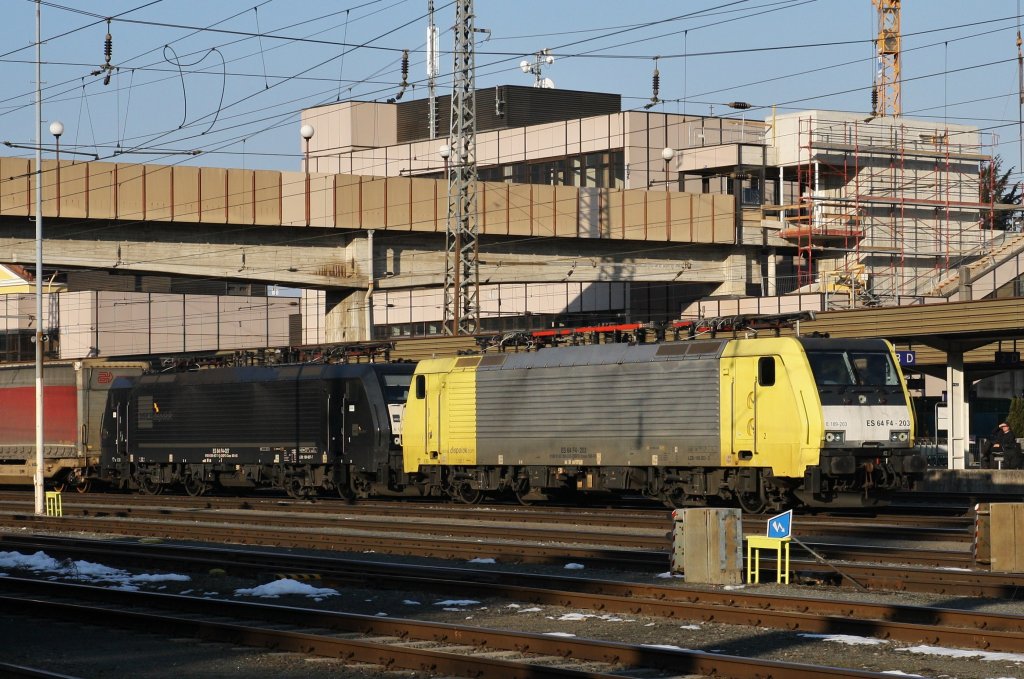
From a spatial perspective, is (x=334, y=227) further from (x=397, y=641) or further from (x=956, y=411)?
(x=397, y=641)

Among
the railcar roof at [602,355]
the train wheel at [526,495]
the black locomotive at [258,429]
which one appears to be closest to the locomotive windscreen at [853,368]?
the railcar roof at [602,355]

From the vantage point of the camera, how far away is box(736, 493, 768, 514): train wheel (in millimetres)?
26578

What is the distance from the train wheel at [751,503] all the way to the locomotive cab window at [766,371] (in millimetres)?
2230

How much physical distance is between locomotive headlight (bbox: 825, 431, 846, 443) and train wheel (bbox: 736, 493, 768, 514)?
6.61 ft

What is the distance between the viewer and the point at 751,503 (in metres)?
26.8

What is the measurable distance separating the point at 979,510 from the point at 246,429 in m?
22.3

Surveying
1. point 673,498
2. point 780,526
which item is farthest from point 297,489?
point 780,526

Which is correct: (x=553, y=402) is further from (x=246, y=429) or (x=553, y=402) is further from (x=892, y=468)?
(x=246, y=429)

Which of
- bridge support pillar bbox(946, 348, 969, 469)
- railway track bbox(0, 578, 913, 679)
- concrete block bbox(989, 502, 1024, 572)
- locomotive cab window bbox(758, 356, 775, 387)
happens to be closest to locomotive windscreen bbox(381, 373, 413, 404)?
locomotive cab window bbox(758, 356, 775, 387)

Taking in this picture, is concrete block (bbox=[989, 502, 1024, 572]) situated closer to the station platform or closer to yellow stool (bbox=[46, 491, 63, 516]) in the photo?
the station platform

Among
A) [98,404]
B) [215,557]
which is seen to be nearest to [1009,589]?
[215,557]

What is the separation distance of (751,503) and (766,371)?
2691 millimetres

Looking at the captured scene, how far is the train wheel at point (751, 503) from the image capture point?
1046 inches

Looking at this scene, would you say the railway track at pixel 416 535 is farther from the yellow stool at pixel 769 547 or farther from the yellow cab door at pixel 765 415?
the yellow cab door at pixel 765 415
